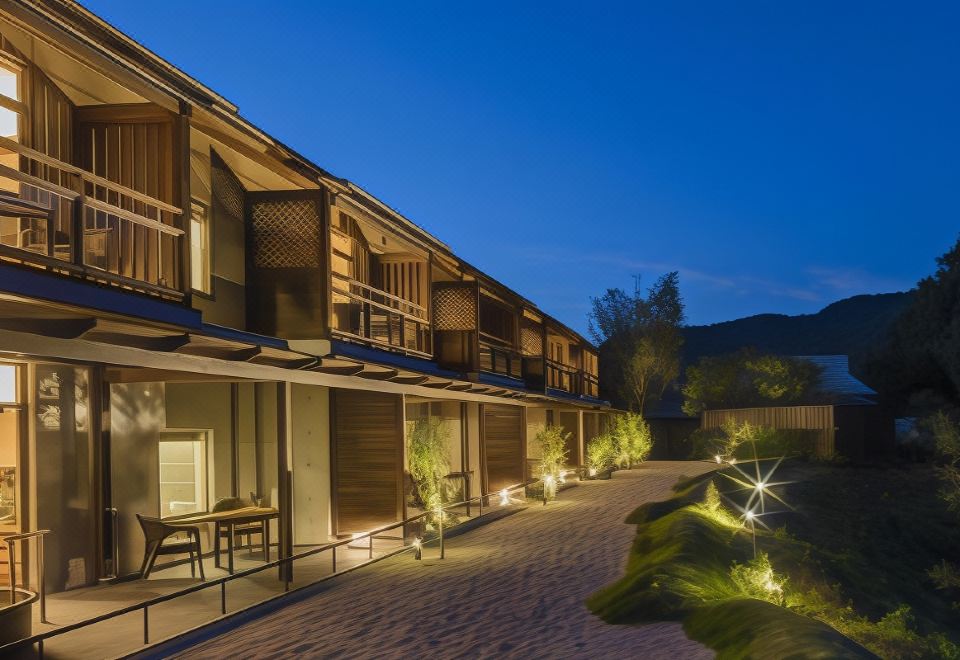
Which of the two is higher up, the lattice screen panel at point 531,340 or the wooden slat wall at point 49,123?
the wooden slat wall at point 49,123

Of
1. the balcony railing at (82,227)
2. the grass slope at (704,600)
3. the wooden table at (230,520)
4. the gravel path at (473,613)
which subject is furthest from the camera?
the wooden table at (230,520)

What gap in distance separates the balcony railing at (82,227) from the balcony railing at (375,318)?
13.2 ft

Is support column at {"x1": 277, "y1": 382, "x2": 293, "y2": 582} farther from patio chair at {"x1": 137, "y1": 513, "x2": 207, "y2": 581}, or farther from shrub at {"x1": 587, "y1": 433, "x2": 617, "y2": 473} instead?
shrub at {"x1": 587, "y1": 433, "x2": 617, "y2": 473}

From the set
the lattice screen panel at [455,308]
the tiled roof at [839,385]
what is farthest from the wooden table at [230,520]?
the tiled roof at [839,385]

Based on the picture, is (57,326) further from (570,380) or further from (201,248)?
(570,380)

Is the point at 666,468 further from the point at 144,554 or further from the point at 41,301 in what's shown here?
the point at 41,301

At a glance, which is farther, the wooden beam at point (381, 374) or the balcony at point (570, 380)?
the balcony at point (570, 380)

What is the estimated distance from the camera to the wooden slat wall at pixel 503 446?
2819 centimetres

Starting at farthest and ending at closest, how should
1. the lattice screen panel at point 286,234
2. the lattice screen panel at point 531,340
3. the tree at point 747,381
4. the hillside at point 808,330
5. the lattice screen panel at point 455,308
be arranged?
the hillside at point 808,330, the tree at point 747,381, the lattice screen panel at point 531,340, the lattice screen panel at point 455,308, the lattice screen panel at point 286,234

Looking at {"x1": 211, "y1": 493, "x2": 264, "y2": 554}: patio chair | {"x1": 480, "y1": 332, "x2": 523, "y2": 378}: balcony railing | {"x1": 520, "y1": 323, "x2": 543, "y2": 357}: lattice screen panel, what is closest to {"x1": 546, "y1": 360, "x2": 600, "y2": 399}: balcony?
{"x1": 520, "y1": 323, "x2": 543, "y2": 357}: lattice screen panel


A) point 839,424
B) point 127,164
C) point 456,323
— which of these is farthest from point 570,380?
point 127,164

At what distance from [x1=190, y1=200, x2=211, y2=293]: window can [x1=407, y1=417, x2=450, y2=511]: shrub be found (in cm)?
566

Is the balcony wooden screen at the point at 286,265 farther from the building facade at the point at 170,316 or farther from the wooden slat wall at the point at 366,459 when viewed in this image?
the wooden slat wall at the point at 366,459

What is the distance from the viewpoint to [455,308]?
2247 cm
